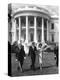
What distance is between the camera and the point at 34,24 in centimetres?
777

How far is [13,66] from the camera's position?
24.4ft

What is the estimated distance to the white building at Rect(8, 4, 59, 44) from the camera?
7496 millimetres

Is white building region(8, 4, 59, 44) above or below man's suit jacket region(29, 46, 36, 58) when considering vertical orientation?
above

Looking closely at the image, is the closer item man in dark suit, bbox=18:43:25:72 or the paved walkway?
the paved walkway

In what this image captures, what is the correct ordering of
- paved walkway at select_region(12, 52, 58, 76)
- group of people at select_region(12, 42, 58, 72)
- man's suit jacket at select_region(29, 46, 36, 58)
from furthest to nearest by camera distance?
man's suit jacket at select_region(29, 46, 36, 58), group of people at select_region(12, 42, 58, 72), paved walkway at select_region(12, 52, 58, 76)

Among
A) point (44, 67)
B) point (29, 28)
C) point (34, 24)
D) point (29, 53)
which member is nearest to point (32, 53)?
point (29, 53)

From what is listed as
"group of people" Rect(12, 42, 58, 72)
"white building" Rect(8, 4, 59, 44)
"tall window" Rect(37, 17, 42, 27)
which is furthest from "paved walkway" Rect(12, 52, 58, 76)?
"tall window" Rect(37, 17, 42, 27)

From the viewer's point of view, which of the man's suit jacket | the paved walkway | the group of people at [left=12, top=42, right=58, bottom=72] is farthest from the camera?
the man's suit jacket

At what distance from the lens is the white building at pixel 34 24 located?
7.50 metres

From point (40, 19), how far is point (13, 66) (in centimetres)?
187

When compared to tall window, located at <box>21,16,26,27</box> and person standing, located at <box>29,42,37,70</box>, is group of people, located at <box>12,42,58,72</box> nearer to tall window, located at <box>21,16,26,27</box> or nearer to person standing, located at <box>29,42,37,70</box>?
person standing, located at <box>29,42,37,70</box>

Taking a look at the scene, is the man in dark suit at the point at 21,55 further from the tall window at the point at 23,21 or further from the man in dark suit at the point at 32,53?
the tall window at the point at 23,21

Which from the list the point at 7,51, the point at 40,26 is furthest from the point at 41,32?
the point at 7,51

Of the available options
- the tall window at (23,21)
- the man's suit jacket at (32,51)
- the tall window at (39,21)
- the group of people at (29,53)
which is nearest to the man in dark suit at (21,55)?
the group of people at (29,53)
